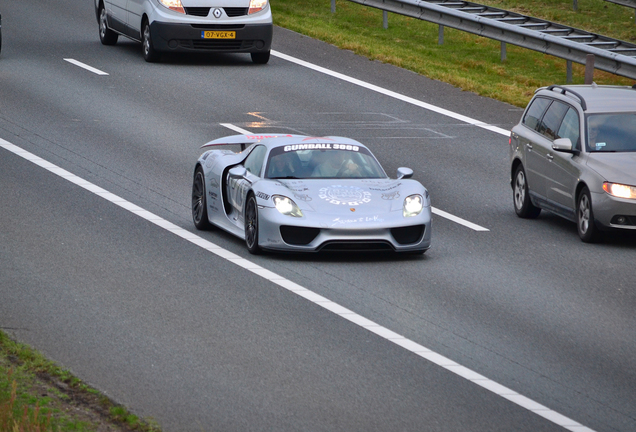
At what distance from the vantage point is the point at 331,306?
421 inches

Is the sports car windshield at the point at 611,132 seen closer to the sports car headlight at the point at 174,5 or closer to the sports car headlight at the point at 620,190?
the sports car headlight at the point at 620,190

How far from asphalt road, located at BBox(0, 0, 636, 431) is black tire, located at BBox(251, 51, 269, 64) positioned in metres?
3.75

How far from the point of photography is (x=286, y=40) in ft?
91.4

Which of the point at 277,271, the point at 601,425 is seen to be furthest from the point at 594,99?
the point at 601,425

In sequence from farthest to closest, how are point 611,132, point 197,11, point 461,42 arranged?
point 461,42 → point 197,11 → point 611,132

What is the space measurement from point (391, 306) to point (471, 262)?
2335 millimetres

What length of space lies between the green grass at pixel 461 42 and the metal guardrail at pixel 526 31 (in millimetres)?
602

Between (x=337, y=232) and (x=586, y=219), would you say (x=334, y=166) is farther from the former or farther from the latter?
(x=586, y=219)

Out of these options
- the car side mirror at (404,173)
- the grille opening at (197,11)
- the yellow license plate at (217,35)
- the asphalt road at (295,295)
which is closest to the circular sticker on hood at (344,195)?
the asphalt road at (295,295)

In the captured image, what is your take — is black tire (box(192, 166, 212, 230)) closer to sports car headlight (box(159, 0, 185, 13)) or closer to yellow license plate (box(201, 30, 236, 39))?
yellow license plate (box(201, 30, 236, 39))

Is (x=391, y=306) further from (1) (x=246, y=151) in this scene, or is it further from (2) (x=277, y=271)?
(1) (x=246, y=151)

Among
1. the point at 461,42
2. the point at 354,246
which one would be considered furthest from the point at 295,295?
the point at 461,42

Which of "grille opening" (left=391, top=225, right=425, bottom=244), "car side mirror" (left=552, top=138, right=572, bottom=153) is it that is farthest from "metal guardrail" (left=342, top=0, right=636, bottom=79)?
"grille opening" (left=391, top=225, right=425, bottom=244)

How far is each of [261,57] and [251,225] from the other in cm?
1296
